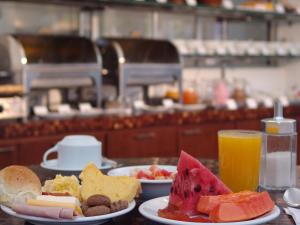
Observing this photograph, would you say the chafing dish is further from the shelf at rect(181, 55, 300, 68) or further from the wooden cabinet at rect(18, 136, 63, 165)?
the wooden cabinet at rect(18, 136, 63, 165)

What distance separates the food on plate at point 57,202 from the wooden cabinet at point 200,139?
9.47 feet

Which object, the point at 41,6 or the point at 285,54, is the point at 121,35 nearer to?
the point at 41,6

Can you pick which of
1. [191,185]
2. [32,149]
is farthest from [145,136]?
[191,185]

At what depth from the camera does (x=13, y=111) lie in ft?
11.1

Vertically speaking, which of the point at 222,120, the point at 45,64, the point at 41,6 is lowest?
the point at 222,120

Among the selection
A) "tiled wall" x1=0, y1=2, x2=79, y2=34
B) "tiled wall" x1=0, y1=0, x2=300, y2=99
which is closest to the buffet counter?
"tiled wall" x1=0, y1=0, x2=300, y2=99

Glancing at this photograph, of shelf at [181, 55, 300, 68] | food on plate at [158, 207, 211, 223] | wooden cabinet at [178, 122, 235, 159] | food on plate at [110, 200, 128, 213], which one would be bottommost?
wooden cabinet at [178, 122, 235, 159]

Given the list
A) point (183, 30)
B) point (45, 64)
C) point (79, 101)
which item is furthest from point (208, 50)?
point (45, 64)

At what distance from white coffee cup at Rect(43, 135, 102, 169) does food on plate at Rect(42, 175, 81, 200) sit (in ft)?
1.14

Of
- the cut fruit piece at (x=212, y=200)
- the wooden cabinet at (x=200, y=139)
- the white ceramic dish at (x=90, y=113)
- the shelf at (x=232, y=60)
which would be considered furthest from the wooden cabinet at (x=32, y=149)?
the cut fruit piece at (x=212, y=200)

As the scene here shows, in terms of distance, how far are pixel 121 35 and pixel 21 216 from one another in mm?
3637

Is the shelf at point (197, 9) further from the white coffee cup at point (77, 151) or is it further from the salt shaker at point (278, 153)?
the salt shaker at point (278, 153)

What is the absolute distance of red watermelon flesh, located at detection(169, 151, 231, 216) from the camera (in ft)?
4.01

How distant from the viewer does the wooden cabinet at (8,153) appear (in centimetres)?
321
